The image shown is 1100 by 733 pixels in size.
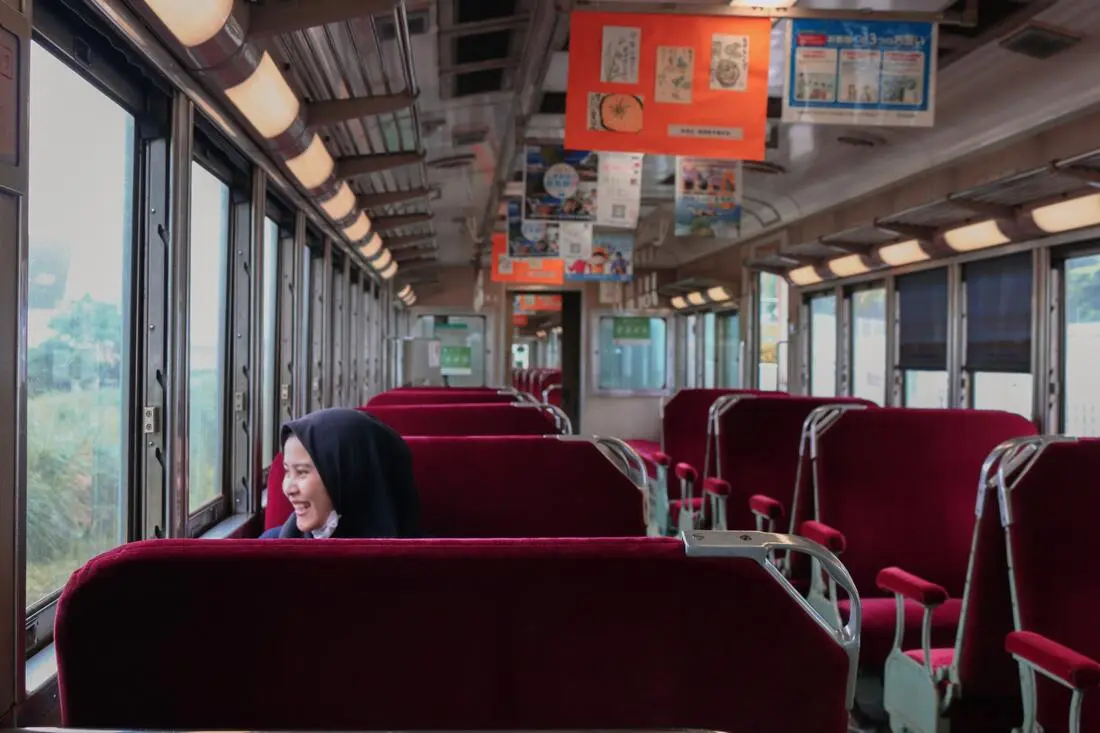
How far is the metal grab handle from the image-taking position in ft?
3.85

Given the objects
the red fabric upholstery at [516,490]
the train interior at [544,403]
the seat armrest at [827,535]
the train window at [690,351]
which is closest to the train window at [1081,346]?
the train interior at [544,403]

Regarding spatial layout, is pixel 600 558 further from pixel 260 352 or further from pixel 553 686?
pixel 260 352

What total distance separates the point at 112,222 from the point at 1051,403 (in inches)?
201

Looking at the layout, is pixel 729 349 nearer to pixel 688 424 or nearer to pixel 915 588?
pixel 688 424

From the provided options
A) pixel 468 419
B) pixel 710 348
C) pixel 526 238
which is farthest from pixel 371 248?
pixel 710 348

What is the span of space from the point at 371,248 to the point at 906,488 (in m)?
5.68

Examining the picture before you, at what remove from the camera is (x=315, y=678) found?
117 cm

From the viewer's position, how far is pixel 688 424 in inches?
260

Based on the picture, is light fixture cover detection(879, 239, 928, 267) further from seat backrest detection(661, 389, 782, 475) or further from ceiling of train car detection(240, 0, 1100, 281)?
seat backrest detection(661, 389, 782, 475)

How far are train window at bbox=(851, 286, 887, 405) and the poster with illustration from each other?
289 cm

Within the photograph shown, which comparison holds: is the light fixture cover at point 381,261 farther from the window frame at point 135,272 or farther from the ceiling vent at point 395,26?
the window frame at point 135,272

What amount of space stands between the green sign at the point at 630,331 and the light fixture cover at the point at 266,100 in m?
9.34

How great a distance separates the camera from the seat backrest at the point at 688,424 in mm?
6496

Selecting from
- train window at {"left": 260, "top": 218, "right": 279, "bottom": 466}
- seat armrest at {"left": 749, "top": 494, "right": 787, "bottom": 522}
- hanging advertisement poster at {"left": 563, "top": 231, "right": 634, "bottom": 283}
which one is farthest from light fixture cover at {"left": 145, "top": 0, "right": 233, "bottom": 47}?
hanging advertisement poster at {"left": 563, "top": 231, "right": 634, "bottom": 283}
